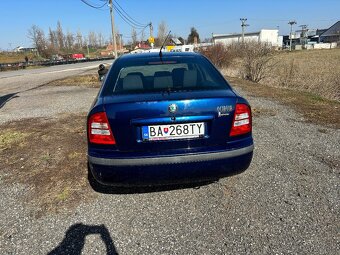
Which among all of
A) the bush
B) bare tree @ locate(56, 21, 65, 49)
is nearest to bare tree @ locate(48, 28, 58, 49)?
bare tree @ locate(56, 21, 65, 49)

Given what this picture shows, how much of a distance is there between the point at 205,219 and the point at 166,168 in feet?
2.12

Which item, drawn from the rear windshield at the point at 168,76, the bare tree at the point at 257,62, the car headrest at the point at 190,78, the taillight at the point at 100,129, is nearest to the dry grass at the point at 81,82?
the bare tree at the point at 257,62

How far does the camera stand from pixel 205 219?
2812 mm

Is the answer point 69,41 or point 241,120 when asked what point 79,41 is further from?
point 241,120

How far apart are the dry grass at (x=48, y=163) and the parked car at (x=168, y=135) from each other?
0.81 meters

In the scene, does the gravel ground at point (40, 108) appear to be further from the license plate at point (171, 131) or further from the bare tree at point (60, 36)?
the bare tree at point (60, 36)

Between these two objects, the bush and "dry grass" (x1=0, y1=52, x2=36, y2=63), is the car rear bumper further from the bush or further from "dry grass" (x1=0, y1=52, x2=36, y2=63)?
"dry grass" (x1=0, y1=52, x2=36, y2=63)

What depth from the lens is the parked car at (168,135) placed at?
2.60m

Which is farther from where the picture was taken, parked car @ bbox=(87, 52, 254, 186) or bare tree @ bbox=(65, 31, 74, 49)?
bare tree @ bbox=(65, 31, 74, 49)

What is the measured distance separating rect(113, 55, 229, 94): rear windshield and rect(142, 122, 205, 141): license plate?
0.42 metres

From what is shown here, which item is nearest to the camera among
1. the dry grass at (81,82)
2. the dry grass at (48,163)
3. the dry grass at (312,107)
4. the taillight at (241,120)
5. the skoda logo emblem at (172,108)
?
the skoda logo emblem at (172,108)

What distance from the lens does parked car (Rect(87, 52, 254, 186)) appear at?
260 centimetres

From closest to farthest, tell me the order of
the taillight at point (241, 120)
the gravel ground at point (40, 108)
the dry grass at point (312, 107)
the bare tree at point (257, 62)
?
the taillight at point (241, 120) → the dry grass at point (312, 107) → the gravel ground at point (40, 108) → the bare tree at point (257, 62)

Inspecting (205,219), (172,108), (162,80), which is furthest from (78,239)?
(162,80)
